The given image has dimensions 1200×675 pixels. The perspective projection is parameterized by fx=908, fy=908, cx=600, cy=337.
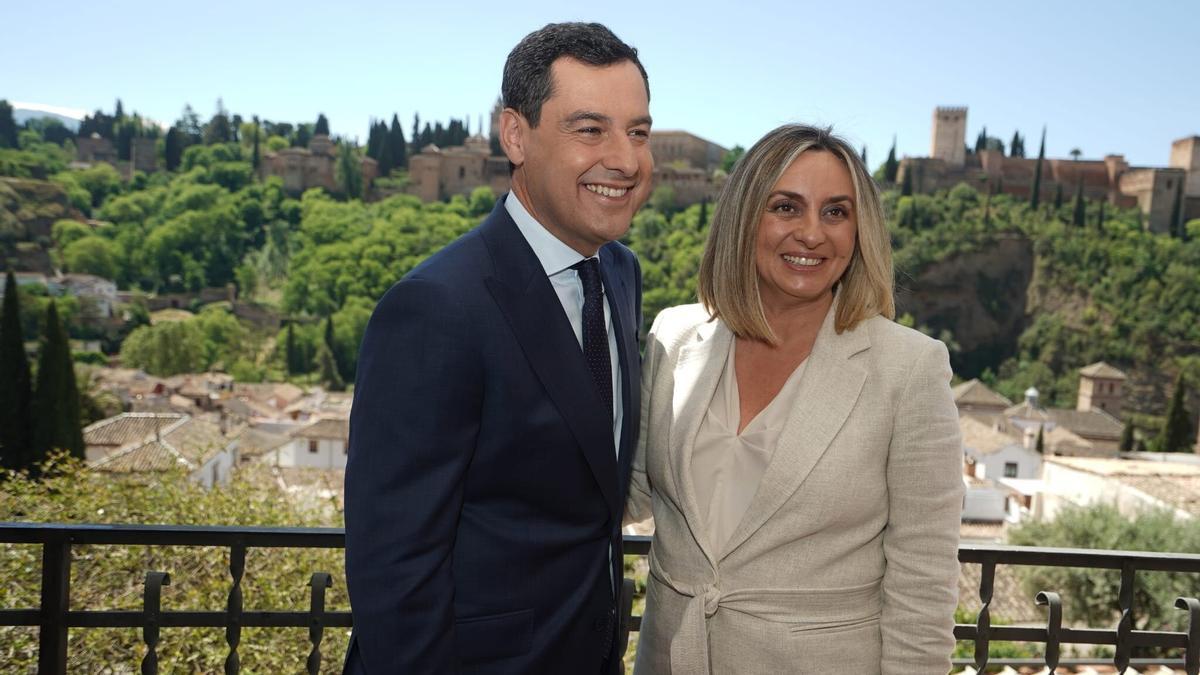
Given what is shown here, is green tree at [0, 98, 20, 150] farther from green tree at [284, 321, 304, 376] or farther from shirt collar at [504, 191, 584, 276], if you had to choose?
shirt collar at [504, 191, 584, 276]

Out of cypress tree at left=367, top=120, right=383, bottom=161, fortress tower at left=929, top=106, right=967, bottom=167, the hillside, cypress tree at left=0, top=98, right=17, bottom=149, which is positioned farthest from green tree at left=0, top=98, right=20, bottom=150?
fortress tower at left=929, top=106, right=967, bottom=167

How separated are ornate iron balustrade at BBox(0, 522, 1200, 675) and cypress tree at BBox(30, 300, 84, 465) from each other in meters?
20.0

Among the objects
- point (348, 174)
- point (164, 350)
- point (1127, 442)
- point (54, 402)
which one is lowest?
point (164, 350)

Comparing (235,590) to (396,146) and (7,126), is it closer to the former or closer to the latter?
(396,146)

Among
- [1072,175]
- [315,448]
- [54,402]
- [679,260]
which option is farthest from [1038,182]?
[54,402]

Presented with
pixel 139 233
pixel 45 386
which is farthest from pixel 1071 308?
pixel 139 233

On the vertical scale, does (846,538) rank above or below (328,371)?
above

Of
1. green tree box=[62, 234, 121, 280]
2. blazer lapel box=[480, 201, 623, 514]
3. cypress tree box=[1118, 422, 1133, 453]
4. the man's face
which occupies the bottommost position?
cypress tree box=[1118, 422, 1133, 453]

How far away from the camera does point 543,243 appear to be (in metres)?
1.42

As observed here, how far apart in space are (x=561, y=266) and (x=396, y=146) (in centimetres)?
7498

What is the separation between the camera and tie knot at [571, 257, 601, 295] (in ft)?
4.80

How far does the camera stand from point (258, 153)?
7544cm

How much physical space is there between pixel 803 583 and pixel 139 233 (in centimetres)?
7056

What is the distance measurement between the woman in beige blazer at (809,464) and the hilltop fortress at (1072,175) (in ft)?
204
